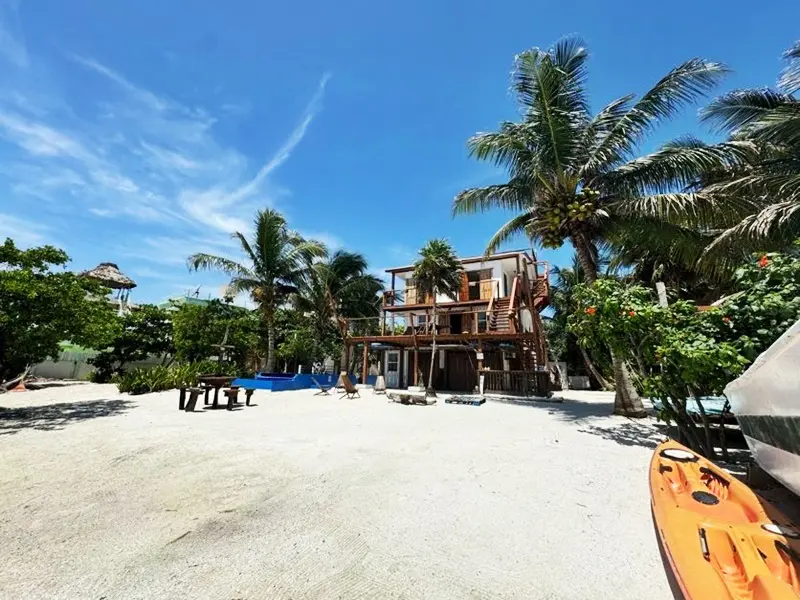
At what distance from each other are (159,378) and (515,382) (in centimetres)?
1494

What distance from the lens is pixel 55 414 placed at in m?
8.88

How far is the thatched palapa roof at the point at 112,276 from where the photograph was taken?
106 feet

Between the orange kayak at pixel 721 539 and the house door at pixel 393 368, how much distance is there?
18538 mm

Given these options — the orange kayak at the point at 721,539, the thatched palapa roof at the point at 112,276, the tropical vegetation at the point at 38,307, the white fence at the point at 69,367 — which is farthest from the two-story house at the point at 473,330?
the thatched palapa roof at the point at 112,276

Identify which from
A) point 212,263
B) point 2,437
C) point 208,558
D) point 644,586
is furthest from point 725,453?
point 212,263

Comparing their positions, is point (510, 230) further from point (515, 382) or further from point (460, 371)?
point (460, 371)

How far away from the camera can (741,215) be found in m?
9.75

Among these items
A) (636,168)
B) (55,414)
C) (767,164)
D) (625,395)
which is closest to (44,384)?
(55,414)

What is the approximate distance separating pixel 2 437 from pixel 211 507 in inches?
232

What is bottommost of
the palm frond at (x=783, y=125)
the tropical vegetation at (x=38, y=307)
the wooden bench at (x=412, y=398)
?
the wooden bench at (x=412, y=398)

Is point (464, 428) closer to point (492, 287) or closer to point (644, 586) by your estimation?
point (644, 586)

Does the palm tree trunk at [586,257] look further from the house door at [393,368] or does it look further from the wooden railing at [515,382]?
the house door at [393,368]

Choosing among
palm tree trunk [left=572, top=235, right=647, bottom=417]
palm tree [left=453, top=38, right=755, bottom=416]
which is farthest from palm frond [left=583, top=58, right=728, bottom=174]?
palm tree trunk [left=572, top=235, right=647, bottom=417]

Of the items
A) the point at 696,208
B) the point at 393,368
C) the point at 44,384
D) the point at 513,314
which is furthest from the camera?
the point at 393,368
